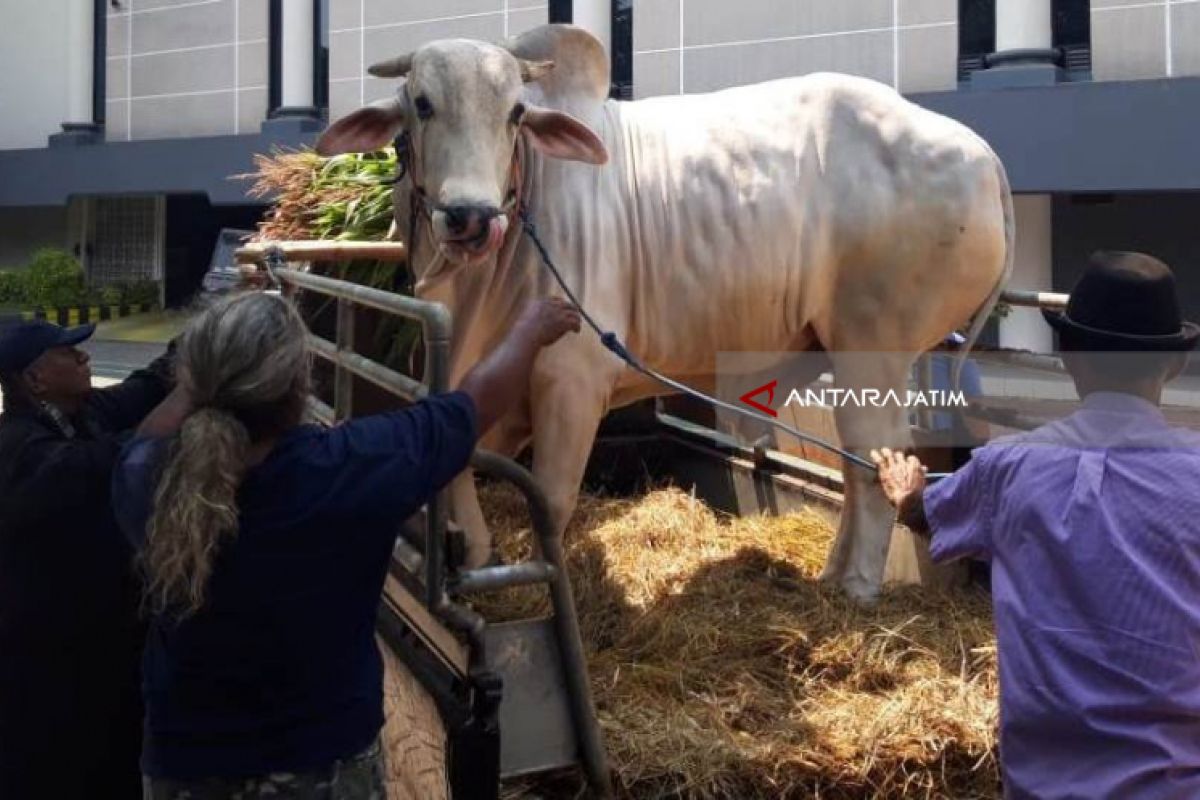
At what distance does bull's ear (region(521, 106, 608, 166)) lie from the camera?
3.61m

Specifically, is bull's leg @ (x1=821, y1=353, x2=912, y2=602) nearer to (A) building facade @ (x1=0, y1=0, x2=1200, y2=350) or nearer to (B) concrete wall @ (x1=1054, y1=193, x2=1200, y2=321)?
(A) building facade @ (x1=0, y1=0, x2=1200, y2=350)

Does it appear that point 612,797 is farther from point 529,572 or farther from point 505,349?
point 505,349

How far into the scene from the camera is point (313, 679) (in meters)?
1.96

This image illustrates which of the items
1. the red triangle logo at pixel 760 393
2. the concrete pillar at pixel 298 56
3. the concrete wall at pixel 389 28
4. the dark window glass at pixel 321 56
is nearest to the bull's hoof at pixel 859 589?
the red triangle logo at pixel 760 393

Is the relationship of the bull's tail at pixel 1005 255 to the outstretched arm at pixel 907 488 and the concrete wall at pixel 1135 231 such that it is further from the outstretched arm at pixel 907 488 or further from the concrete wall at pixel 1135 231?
the concrete wall at pixel 1135 231

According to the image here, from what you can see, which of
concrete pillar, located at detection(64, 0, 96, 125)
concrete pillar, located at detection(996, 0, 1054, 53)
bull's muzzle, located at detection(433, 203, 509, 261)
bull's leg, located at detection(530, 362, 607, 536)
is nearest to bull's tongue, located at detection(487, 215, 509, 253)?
bull's muzzle, located at detection(433, 203, 509, 261)

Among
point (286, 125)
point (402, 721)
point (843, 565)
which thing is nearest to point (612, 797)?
point (402, 721)

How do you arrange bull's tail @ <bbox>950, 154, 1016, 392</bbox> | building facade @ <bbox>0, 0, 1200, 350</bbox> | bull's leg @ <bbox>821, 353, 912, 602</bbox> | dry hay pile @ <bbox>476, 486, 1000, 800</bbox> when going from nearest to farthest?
1. dry hay pile @ <bbox>476, 486, 1000, 800</bbox>
2. bull's leg @ <bbox>821, 353, 912, 602</bbox>
3. bull's tail @ <bbox>950, 154, 1016, 392</bbox>
4. building facade @ <bbox>0, 0, 1200, 350</bbox>

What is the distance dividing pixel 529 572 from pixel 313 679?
29.4 inches

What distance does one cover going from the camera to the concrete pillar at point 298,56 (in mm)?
A: 20125

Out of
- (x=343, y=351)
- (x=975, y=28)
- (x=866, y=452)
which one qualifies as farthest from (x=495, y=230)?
(x=975, y=28)

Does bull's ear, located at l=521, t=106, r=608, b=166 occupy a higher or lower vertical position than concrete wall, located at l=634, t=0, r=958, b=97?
lower

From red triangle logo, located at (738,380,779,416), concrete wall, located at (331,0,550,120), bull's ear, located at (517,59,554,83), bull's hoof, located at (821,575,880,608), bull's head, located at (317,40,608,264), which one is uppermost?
concrete wall, located at (331,0,550,120)

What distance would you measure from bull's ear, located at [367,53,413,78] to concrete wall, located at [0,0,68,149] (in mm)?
22773
